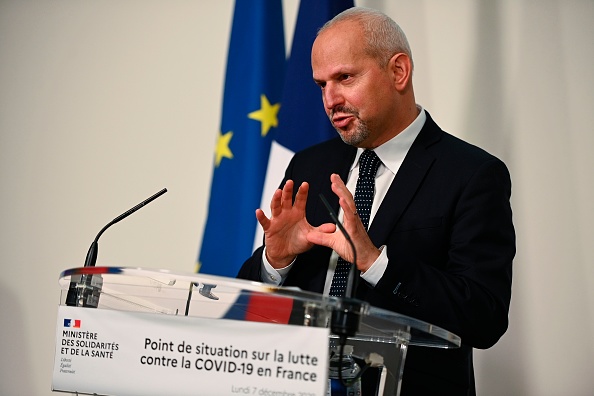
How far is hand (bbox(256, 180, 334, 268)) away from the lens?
6.72 ft

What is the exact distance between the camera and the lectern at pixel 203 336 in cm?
134

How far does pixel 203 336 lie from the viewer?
4.57ft

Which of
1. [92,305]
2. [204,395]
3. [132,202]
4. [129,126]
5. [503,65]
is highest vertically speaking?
[503,65]

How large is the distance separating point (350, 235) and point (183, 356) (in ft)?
1.95

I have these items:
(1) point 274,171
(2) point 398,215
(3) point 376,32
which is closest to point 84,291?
(2) point 398,215

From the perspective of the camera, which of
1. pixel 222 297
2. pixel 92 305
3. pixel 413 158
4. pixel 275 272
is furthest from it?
pixel 413 158

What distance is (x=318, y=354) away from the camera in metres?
1.32

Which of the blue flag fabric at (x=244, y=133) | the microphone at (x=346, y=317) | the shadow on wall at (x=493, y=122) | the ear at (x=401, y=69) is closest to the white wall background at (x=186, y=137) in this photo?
the shadow on wall at (x=493, y=122)

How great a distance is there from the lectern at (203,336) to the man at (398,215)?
1.26 ft

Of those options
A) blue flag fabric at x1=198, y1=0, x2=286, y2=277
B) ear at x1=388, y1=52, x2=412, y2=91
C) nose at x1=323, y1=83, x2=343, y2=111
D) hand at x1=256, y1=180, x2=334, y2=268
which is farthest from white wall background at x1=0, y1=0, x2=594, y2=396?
hand at x1=256, y1=180, x2=334, y2=268

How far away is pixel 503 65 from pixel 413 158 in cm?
120

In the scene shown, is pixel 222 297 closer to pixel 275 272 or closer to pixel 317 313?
pixel 317 313

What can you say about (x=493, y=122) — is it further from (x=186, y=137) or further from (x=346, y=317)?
(x=346, y=317)

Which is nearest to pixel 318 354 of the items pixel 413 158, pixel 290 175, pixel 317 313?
pixel 317 313
